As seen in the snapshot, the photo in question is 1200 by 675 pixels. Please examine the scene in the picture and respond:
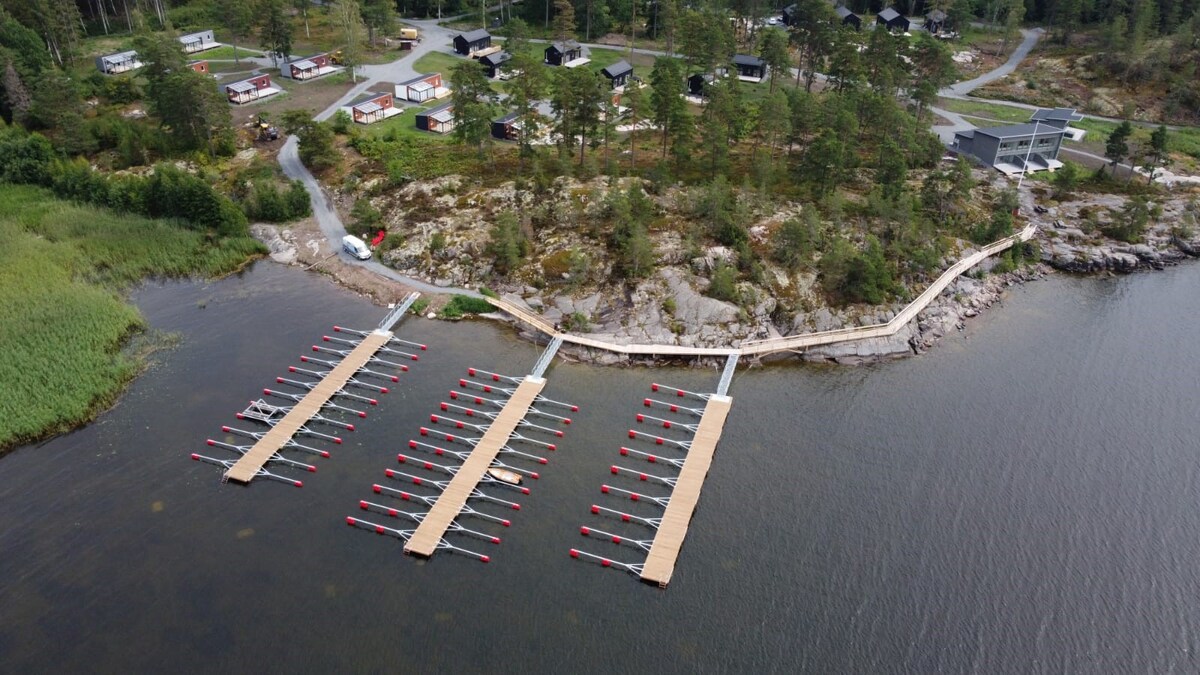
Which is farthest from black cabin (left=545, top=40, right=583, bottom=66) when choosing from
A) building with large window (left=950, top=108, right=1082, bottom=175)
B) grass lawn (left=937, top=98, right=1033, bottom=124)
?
building with large window (left=950, top=108, right=1082, bottom=175)

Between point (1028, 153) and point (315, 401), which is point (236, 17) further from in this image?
point (1028, 153)

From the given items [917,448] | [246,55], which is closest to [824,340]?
[917,448]

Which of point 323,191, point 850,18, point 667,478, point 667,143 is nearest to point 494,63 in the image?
point 667,143

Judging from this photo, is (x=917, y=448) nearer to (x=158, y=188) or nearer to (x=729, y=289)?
(x=729, y=289)

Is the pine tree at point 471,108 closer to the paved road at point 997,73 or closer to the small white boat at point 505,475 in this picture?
the small white boat at point 505,475

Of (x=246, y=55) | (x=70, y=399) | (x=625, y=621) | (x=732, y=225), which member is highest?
(x=246, y=55)

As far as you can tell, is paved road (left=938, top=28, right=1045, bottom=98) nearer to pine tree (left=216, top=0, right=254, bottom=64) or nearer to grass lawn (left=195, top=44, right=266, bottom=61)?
grass lawn (left=195, top=44, right=266, bottom=61)
